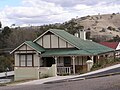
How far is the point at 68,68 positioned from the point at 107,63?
566 cm

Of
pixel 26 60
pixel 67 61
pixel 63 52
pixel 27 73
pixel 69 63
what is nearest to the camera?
pixel 27 73

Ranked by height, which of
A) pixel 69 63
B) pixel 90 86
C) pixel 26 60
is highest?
pixel 90 86

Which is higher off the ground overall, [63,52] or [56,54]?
[63,52]

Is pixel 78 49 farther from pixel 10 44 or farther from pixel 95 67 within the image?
pixel 10 44

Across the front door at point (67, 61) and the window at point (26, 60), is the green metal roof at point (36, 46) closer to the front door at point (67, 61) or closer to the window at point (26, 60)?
the window at point (26, 60)

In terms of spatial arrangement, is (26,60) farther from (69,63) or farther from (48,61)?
(69,63)

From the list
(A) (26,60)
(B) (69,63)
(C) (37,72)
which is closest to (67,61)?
(B) (69,63)

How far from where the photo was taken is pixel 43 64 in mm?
41062

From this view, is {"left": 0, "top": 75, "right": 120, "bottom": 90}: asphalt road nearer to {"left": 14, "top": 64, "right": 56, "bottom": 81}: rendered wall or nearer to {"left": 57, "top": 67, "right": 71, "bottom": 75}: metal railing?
{"left": 14, "top": 64, "right": 56, "bottom": 81}: rendered wall

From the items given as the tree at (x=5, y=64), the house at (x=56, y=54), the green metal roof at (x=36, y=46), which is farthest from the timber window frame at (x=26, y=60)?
the tree at (x=5, y=64)

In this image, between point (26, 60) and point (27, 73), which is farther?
point (26, 60)

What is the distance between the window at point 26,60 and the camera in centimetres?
4053

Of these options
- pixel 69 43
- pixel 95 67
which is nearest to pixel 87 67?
pixel 95 67

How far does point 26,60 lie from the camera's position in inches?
1610
